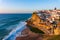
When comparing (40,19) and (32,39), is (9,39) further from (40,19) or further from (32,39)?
(40,19)

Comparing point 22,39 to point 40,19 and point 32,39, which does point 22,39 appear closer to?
point 32,39

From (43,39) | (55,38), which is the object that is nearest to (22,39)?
(43,39)

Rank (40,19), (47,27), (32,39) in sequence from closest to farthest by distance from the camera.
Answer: (32,39), (47,27), (40,19)

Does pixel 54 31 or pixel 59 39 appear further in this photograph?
pixel 54 31

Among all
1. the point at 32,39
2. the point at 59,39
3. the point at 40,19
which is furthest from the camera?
the point at 40,19

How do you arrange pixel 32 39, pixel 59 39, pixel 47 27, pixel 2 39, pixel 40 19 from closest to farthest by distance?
pixel 59 39 → pixel 32 39 → pixel 2 39 → pixel 47 27 → pixel 40 19

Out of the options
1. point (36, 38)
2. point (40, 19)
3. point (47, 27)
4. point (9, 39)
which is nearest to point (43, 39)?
point (36, 38)

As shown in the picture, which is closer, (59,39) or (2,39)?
(59,39)

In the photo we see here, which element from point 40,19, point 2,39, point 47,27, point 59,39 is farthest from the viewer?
point 40,19
